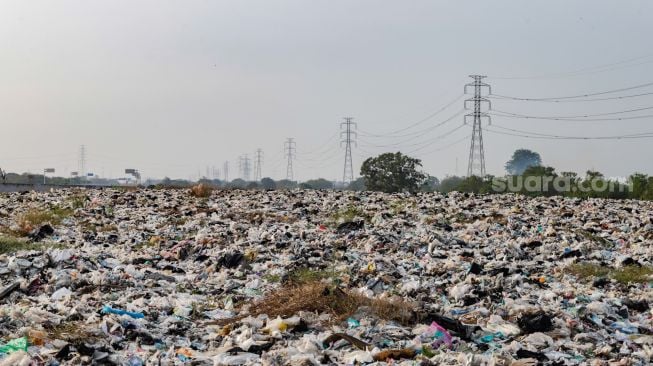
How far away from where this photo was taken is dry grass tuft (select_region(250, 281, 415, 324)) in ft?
19.7

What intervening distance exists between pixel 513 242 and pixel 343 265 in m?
3.08

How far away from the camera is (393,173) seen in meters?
42.0

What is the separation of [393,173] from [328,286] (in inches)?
1405

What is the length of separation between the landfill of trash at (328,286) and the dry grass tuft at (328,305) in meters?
0.02

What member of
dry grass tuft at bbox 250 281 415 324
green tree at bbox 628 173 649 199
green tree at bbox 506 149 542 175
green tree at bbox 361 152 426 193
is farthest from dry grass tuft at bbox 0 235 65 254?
green tree at bbox 506 149 542 175

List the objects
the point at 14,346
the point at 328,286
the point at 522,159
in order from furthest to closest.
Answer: the point at 522,159
the point at 328,286
the point at 14,346

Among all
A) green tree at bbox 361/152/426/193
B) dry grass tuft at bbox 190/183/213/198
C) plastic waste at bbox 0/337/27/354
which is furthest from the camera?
green tree at bbox 361/152/426/193

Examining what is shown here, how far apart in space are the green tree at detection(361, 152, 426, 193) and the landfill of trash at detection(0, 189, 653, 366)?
25.8 meters

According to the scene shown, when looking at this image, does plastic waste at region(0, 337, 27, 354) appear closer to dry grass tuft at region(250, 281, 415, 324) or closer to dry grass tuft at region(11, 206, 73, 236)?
dry grass tuft at region(250, 281, 415, 324)

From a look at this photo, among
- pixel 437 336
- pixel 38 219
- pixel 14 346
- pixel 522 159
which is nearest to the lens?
pixel 14 346

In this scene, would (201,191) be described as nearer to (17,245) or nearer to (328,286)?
(17,245)

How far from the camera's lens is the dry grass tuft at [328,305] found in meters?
6.00

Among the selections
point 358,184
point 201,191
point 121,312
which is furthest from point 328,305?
point 358,184

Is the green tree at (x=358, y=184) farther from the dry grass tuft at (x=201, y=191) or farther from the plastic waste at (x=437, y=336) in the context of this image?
the plastic waste at (x=437, y=336)
